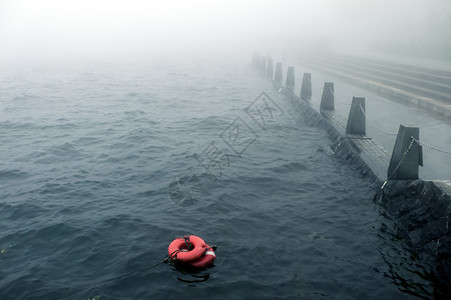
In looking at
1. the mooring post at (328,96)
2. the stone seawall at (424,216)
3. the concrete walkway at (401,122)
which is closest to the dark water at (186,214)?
the stone seawall at (424,216)

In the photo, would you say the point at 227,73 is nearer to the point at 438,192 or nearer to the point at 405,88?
the point at 405,88

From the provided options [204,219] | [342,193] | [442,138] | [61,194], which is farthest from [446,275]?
[61,194]

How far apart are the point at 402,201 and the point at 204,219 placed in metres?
4.93

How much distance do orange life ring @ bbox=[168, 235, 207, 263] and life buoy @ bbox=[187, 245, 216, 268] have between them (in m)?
0.07

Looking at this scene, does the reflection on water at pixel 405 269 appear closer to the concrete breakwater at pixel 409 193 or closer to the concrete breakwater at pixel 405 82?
the concrete breakwater at pixel 409 193

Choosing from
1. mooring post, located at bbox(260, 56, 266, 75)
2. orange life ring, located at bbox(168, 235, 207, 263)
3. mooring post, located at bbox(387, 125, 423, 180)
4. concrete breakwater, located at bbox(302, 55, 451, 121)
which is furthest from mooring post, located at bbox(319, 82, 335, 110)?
mooring post, located at bbox(260, 56, 266, 75)

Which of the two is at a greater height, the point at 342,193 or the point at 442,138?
the point at 442,138

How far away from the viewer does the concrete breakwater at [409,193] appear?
6.77 metres

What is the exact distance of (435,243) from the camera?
22.8ft

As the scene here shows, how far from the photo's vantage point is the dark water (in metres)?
6.59

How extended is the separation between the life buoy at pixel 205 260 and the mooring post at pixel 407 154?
5128 mm

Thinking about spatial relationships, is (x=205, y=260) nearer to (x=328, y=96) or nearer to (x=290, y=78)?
(x=328, y=96)

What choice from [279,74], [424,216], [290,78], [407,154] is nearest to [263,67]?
[279,74]

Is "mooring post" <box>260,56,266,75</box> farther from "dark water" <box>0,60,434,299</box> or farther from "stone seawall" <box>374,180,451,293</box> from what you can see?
"stone seawall" <box>374,180,451,293</box>
